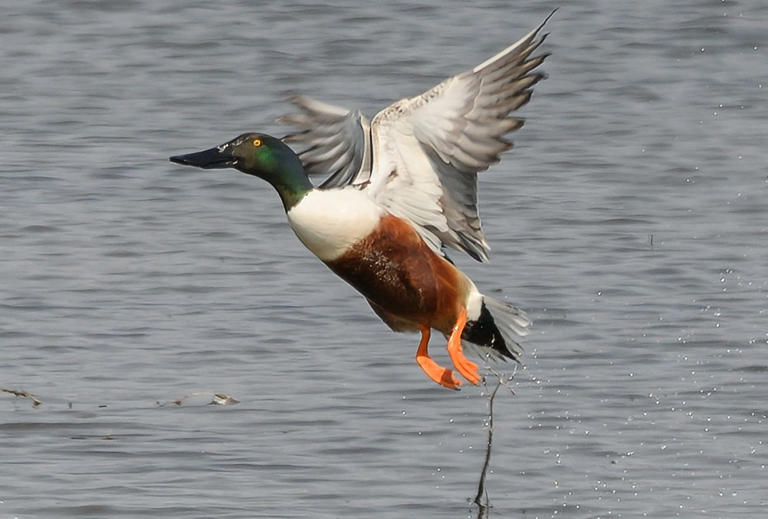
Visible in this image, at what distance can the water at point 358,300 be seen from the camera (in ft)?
22.1

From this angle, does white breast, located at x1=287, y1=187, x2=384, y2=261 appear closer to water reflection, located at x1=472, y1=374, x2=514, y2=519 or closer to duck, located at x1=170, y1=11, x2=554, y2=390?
duck, located at x1=170, y1=11, x2=554, y2=390

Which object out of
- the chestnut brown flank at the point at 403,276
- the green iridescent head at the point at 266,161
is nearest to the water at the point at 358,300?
the chestnut brown flank at the point at 403,276

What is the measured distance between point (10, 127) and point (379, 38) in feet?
10.6

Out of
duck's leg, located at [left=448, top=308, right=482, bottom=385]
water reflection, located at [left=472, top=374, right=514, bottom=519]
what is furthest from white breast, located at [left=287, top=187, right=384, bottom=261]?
water reflection, located at [left=472, top=374, right=514, bottom=519]

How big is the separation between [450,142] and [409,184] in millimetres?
206

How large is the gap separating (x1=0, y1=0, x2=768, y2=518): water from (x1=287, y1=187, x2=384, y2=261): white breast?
1138 mm

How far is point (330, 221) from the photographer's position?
564cm

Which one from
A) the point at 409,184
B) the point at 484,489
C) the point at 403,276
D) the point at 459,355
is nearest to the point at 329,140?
the point at 409,184

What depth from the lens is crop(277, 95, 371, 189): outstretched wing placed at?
6129 millimetres

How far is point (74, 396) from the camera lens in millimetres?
7414

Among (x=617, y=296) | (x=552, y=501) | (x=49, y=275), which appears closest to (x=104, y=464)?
(x=552, y=501)

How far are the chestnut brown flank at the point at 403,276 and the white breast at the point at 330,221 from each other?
36 millimetres

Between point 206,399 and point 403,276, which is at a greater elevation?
point 403,276

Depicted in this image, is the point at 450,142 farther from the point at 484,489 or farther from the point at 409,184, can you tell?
the point at 484,489
